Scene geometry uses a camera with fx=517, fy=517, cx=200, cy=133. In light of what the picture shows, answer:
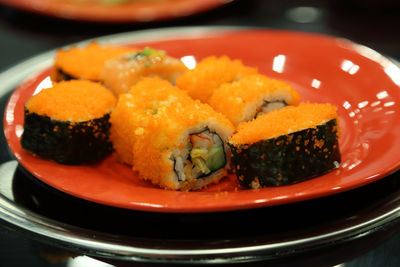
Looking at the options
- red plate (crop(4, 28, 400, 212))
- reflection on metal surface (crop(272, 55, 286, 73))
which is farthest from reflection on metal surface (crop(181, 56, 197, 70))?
reflection on metal surface (crop(272, 55, 286, 73))

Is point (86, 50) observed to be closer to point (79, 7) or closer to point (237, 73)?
point (237, 73)

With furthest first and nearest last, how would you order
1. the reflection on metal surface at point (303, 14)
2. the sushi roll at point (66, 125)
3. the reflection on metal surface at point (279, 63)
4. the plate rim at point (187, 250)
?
the reflection on metal surface at point (303, 14) → the reflection on metal surface at point (279, 63) → the sushi roll at point (66, 125) → the plate rim at point (187, 250)

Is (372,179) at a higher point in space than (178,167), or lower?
higher

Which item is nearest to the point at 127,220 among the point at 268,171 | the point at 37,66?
the point at 268,171

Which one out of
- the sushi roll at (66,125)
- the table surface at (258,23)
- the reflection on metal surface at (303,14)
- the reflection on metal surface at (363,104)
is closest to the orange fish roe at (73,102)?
the sushi roll at (66,125)

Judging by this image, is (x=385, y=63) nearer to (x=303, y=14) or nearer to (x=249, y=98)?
(x=249, y=98)

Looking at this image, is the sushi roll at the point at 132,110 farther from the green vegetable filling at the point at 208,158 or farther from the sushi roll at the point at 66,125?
the green vegetable filling at the point at 208,158
